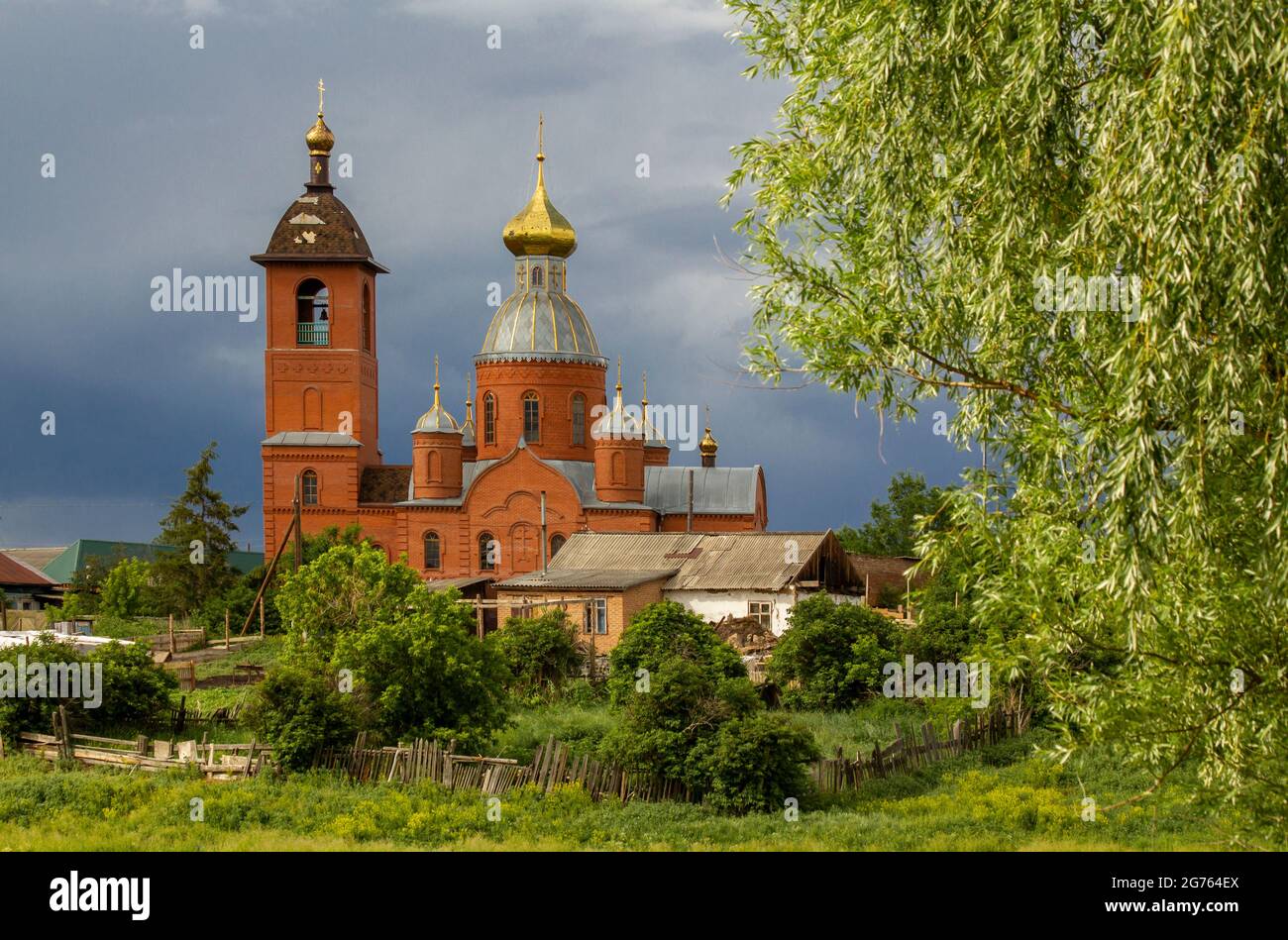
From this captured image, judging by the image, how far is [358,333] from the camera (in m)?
58.1

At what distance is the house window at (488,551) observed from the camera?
5338cm

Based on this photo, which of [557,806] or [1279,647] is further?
[557,806]

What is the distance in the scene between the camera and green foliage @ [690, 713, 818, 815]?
20203mm

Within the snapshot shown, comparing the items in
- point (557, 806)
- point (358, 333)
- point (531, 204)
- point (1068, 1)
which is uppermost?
point (531, 204)

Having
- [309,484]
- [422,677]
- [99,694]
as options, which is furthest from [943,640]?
[309,484]

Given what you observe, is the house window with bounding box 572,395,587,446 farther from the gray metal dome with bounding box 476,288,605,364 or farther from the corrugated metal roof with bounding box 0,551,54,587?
the corrugated metal roof with bounding box 0,551,54,587

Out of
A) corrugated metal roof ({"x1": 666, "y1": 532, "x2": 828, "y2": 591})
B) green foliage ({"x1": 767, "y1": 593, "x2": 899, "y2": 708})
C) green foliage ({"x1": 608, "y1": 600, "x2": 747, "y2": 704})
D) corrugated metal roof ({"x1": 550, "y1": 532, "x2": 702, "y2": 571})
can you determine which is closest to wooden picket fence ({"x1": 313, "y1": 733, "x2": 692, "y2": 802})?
green foliage ({"x1": 608, "y1": 600, "x2": 747, "y2": 704})

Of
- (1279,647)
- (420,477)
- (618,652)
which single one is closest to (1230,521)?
(1279,647)

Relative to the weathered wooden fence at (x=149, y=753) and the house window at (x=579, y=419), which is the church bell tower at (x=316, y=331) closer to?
the house window at (x=579, y=419)

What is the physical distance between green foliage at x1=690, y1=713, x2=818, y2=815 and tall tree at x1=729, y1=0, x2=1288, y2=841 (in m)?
9.16

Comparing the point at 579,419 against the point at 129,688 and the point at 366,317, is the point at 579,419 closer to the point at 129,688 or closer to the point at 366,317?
the point at 366,317

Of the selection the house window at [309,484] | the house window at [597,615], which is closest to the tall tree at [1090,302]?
the house window at [597,615]
